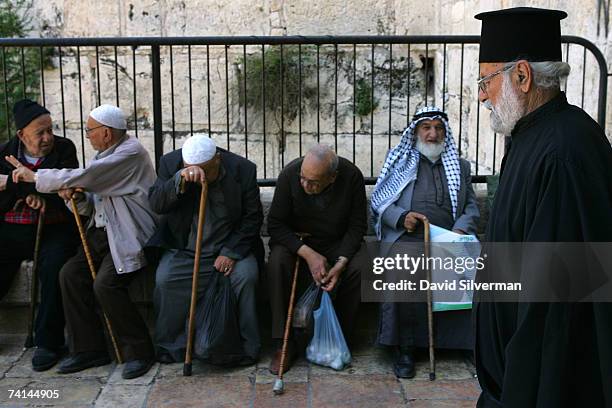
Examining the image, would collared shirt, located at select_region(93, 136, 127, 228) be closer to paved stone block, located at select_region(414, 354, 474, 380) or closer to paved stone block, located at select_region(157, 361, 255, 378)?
paved stone block, located at select_region(157, 361, 255, 378)

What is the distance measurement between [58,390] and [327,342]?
139 cm

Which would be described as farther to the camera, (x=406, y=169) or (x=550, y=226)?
(x=406, y=169)

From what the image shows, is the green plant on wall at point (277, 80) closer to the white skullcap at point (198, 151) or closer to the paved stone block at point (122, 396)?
the white skullcap at point (198, 151)

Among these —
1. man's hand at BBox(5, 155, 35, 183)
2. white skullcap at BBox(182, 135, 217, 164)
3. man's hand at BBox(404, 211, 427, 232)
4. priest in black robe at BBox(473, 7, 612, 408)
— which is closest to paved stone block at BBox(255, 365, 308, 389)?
man's hand at BBox(404, 211, 427, 232)

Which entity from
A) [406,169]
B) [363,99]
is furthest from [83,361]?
[363,99]

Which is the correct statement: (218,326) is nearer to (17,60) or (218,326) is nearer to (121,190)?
(121,190)

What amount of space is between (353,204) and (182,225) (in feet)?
3.12

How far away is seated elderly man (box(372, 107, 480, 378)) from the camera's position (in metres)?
4.55

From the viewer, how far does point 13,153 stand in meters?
4.66

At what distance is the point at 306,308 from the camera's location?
14.6 feet

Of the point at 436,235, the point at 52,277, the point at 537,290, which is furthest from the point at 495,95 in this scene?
the point at 52,277

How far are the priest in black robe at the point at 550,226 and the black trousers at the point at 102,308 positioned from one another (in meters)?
2.56

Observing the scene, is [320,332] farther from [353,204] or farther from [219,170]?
[219,170]

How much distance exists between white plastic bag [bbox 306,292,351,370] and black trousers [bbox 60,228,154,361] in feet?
2.96
